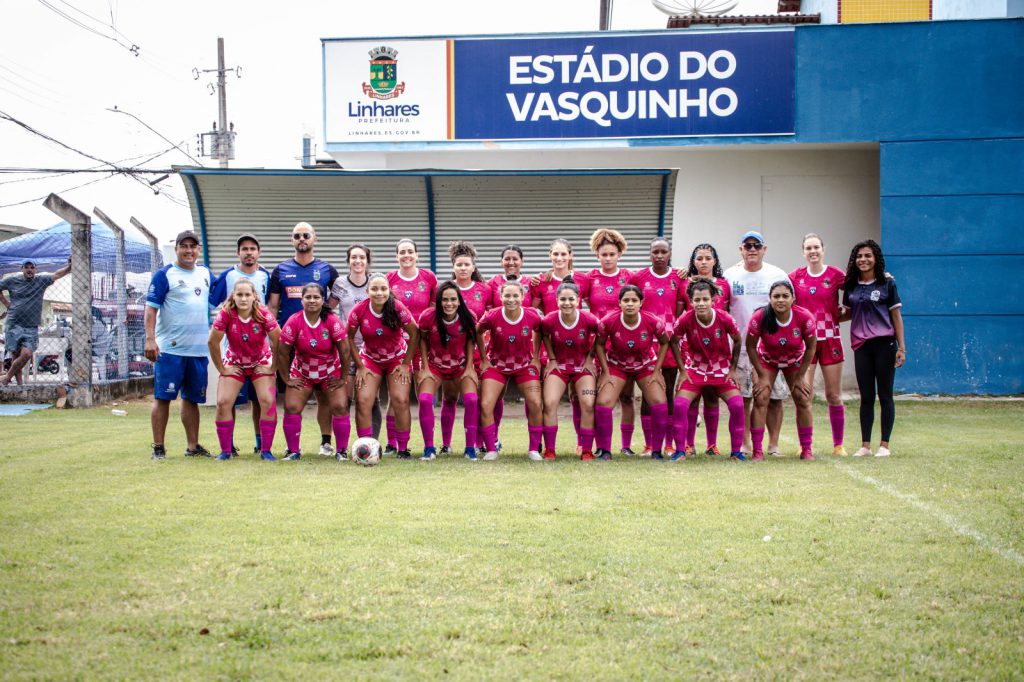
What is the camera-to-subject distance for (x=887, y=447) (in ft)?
30.2

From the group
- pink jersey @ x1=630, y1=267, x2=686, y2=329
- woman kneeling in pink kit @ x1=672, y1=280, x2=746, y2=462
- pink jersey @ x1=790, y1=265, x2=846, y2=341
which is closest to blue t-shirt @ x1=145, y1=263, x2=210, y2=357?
pink jersey @ x1=630, y1=267, x2=686, y2=329

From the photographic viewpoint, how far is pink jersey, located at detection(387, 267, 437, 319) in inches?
380

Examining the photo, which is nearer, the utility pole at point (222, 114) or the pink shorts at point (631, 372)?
the pink shorts at point (631, 372)

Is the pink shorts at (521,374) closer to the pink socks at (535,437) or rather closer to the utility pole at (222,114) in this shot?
the pink socks at (535,437)

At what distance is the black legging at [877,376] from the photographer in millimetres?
9133

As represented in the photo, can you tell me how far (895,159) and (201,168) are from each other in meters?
10.6

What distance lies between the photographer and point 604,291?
9.84 m

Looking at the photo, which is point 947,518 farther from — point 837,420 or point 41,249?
point 41,249

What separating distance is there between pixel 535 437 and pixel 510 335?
37.8 inches

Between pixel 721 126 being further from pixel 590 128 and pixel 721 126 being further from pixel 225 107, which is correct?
pixel 225 107

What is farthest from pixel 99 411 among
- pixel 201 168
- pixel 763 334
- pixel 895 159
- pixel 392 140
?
pixel 895 159

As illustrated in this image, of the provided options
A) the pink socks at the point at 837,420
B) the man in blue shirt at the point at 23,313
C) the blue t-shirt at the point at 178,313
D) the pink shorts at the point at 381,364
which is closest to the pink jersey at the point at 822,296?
the pink socks at the point at 837,420

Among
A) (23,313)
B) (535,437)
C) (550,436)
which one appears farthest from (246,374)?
(23,313)

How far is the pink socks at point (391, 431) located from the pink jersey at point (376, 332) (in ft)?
2.32
